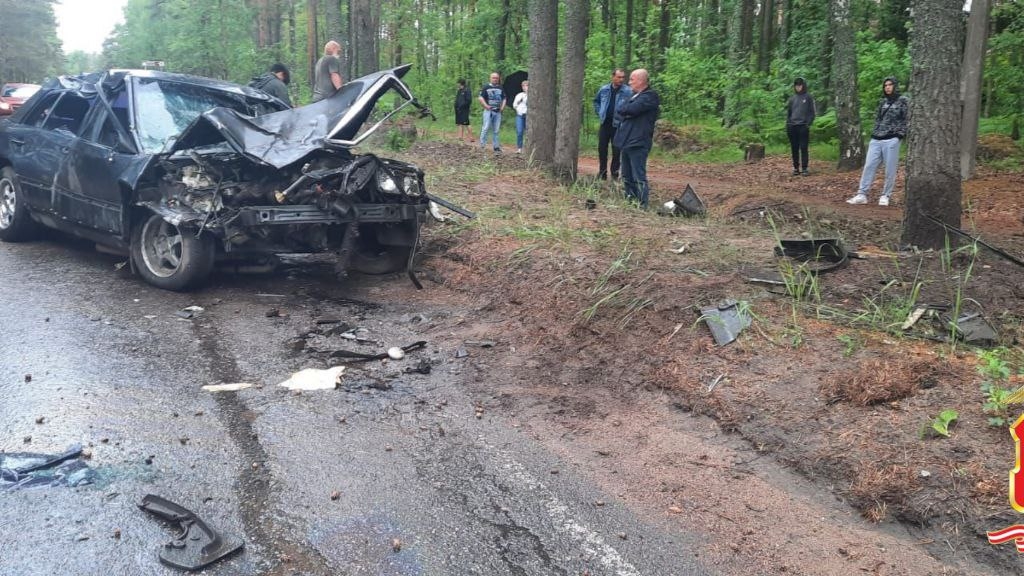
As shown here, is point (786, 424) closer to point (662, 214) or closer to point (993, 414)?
point (993, 414)

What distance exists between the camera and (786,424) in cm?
431

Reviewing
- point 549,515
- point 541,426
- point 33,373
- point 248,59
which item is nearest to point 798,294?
point 541,426

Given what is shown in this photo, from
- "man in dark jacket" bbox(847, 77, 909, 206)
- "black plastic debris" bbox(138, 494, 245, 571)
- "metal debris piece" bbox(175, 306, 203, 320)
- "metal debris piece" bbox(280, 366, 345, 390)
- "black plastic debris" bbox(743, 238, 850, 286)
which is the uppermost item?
"man in dark jacket" bbox(847, 77, 909, 206)

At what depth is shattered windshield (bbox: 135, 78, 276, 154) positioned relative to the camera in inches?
302

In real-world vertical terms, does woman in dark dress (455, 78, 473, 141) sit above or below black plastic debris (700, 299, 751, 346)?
above

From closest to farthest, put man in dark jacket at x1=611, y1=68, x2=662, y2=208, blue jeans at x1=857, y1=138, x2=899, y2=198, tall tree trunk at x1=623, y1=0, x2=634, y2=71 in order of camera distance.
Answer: man in dark jacket at x1=611, y1=68, x2=662, y2=208
blue jeans at x1=857, y1=138, x2=899, y2=198
tall tree trunk at x1=623, y1=0, x2=634, y2=71

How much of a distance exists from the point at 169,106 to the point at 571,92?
6461mm

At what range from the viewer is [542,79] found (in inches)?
515

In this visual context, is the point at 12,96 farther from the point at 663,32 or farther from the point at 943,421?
the point at 943,421

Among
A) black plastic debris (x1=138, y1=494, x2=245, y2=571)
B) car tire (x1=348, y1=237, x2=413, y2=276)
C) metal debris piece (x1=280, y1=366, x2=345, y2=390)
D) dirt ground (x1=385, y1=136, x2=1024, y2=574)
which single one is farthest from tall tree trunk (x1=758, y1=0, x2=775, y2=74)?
black plastic debris (x1=138, y1=494, x2=245, y2=571)

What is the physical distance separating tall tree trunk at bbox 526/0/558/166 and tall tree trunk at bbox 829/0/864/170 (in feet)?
19.4

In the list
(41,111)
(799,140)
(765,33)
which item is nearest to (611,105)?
(799,140)

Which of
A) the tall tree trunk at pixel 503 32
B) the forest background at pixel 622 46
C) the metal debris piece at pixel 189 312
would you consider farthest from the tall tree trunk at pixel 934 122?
the tall tree trunk at pixel 503 32

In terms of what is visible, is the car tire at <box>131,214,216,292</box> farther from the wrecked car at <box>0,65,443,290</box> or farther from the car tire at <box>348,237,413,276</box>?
the car tire at <box>348,237,413,276</box>
